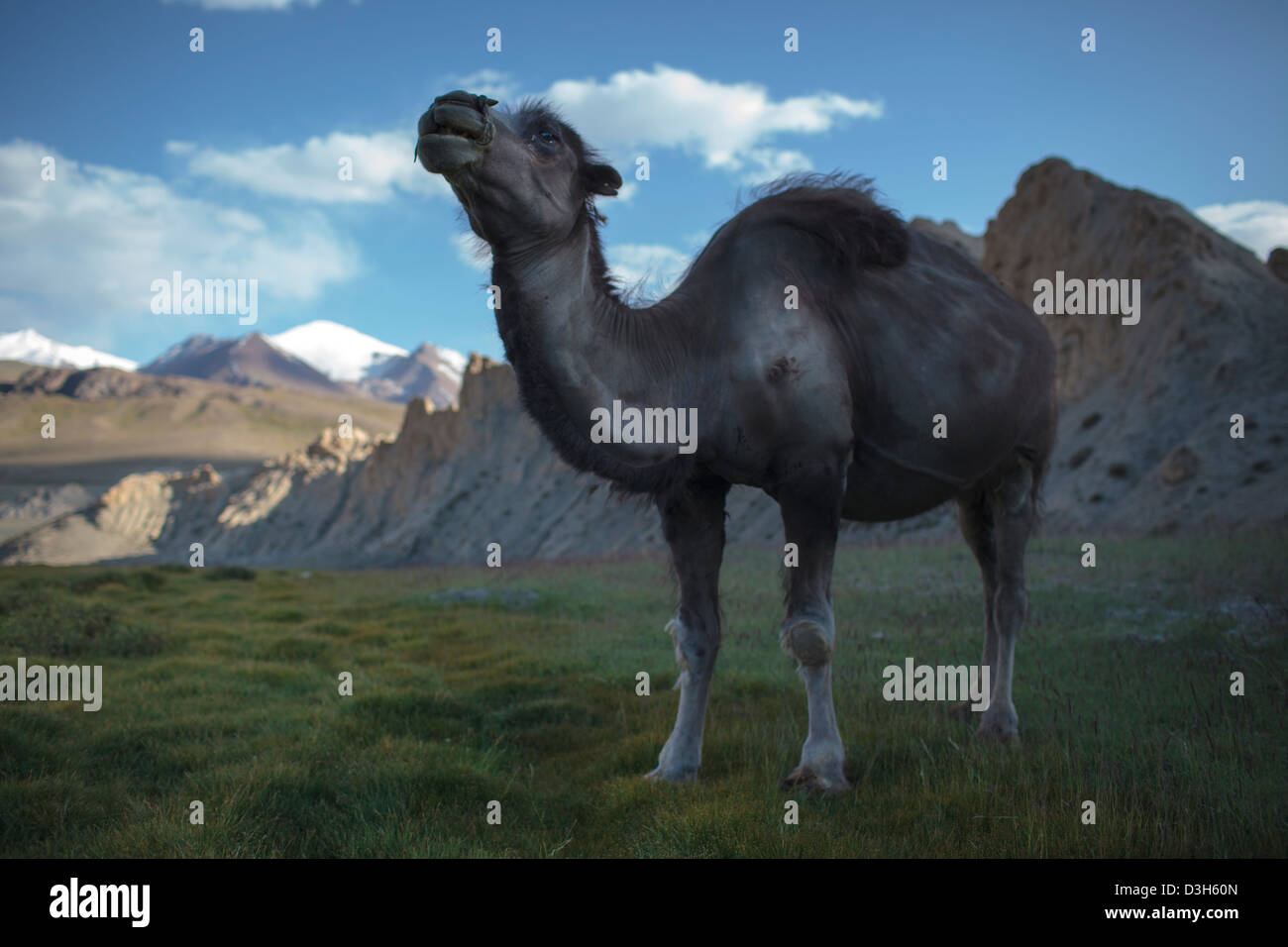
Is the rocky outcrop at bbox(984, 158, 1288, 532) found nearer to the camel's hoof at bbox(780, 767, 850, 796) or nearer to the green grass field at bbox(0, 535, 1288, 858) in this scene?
the green grass field at bbox(0, 535, 1288, 858)

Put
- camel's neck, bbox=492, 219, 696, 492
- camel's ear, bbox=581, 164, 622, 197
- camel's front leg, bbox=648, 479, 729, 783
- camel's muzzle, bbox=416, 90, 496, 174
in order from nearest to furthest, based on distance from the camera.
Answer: camel's muzzle, bbox=416, 90, 496, 174 < camel's neck, bbox=492, 219, 696, 492 < camel's ear, bbox=581, 164, 622, 197 < camel's front leg, bbox=648, 479, 729, 783

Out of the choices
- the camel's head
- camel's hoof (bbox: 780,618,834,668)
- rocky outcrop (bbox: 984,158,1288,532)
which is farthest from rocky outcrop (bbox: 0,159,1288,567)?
the camel's head

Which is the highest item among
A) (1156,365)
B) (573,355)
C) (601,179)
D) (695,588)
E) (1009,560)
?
(1156,365)

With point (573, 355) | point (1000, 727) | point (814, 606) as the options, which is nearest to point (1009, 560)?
point (1000, 727)

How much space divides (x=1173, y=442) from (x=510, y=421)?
1447 inches

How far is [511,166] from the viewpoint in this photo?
3730 millimetres

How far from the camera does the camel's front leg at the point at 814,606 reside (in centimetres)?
424

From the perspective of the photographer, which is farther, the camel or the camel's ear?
the camel's ear

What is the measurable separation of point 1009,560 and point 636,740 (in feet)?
9.04

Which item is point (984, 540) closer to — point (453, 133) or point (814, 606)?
point (814, 606)

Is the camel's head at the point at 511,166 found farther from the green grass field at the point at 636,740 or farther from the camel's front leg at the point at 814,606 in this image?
the green grass field at the point at 636,740

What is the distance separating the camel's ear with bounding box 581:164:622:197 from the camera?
4.15 metres

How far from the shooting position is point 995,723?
16.9ft
